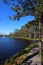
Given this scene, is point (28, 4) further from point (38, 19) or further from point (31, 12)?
point (38, 19)

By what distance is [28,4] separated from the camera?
1227cm

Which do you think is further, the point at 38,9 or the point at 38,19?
the point at 38,19

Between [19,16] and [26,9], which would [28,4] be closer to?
[26,9]

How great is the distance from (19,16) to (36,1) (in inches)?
73.7

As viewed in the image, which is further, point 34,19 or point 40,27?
point 34,19

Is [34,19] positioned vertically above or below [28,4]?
Result: below

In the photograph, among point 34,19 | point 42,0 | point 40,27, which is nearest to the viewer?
point 42,0

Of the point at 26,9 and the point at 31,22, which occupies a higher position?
the point at 26,9

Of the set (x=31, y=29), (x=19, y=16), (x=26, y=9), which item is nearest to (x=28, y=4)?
(x=26, y=9)

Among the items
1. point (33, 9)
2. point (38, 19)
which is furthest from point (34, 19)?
point (33, 9)

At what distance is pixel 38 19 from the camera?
12.8 m

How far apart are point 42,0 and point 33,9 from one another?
1.04 meters

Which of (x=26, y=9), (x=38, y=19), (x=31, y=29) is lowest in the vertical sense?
(x=31, y=29)

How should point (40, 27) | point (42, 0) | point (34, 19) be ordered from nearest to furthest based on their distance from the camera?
point (42, 0)
point (40, 27)
point (34, 19)
